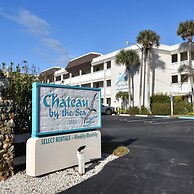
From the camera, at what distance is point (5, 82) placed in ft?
19.5

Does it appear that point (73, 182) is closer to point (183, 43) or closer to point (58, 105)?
point (58, 105)

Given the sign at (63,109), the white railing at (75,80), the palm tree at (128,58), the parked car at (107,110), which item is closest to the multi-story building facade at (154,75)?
the palm tree at (128,58)

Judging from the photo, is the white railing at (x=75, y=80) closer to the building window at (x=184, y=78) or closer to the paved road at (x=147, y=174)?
the building window at (x=184, y=78)

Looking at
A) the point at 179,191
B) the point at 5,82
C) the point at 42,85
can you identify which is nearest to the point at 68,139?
the point at 42,85

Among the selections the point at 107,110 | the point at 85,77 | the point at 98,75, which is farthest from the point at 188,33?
the point at 85,77

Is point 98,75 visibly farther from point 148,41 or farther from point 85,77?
point 148,41

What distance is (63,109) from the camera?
20.9ft

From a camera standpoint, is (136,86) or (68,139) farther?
(136,86)

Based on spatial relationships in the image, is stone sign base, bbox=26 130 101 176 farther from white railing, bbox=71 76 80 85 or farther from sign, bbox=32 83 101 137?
white railing, bbox=71 76 80 85

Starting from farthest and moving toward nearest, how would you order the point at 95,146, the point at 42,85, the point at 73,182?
the point at 95,146 → the point at 42,85 → the point at 73,182

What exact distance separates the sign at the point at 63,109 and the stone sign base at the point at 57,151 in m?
0.18

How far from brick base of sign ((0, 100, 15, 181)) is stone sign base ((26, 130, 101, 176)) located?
1.30 feet

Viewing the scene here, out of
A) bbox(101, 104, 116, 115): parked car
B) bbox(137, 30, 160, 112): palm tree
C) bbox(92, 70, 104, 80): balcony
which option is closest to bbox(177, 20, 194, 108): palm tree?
Answer: bbox(137, 30, 160, 112): palm tree

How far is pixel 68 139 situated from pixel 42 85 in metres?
1.55
